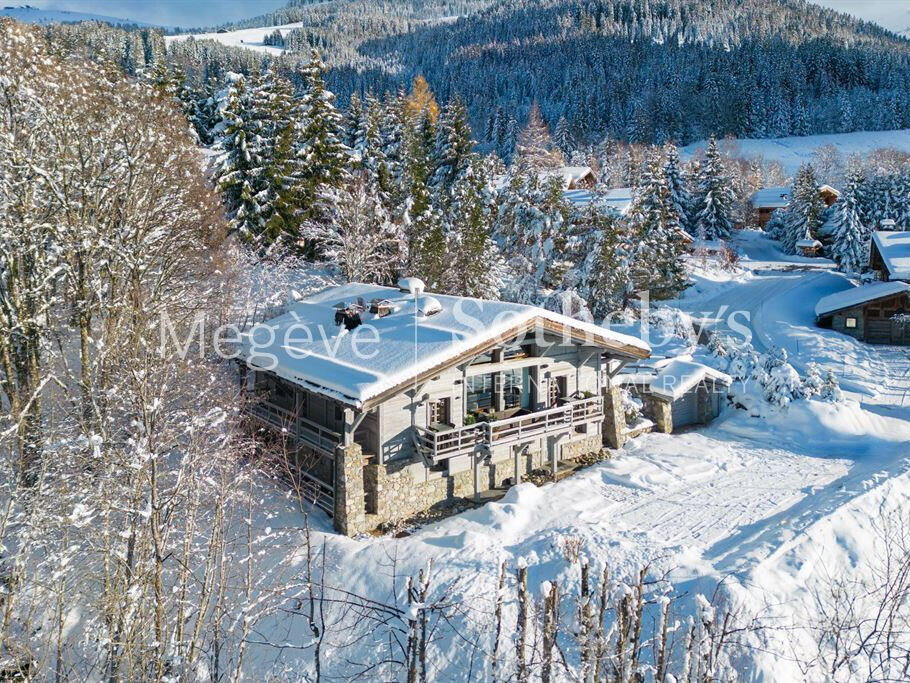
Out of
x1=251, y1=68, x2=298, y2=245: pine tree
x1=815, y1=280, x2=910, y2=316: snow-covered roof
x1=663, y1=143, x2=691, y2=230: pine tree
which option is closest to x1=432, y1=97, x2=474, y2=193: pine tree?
x1=251, y1=68, x2=298, y2=245: pine tree

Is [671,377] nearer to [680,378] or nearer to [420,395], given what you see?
[680,378]

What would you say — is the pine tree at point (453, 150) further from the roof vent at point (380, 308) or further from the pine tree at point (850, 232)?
the pine tree at point (850, 232)

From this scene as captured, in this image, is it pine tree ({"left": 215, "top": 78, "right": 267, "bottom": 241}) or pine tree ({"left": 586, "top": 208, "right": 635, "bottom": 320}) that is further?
pine tree ({"left": 586, "top": 208, "right": 635, "bottom": 320})

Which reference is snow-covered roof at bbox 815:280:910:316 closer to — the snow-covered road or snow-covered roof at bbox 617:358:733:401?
the snow-covered road

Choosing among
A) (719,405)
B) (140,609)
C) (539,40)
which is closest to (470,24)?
(539,40)

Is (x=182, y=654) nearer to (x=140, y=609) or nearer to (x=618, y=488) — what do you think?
(x=140, y=609)

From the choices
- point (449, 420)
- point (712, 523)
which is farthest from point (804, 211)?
point (449, 420)

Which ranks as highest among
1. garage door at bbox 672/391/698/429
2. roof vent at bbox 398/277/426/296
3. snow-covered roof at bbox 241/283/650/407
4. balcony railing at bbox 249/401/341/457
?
roof vent at bbox 398/277/426/296

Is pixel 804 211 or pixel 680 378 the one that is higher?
pixel 804 211

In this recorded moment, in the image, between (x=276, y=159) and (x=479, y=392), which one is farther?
(x=276, y=159)
